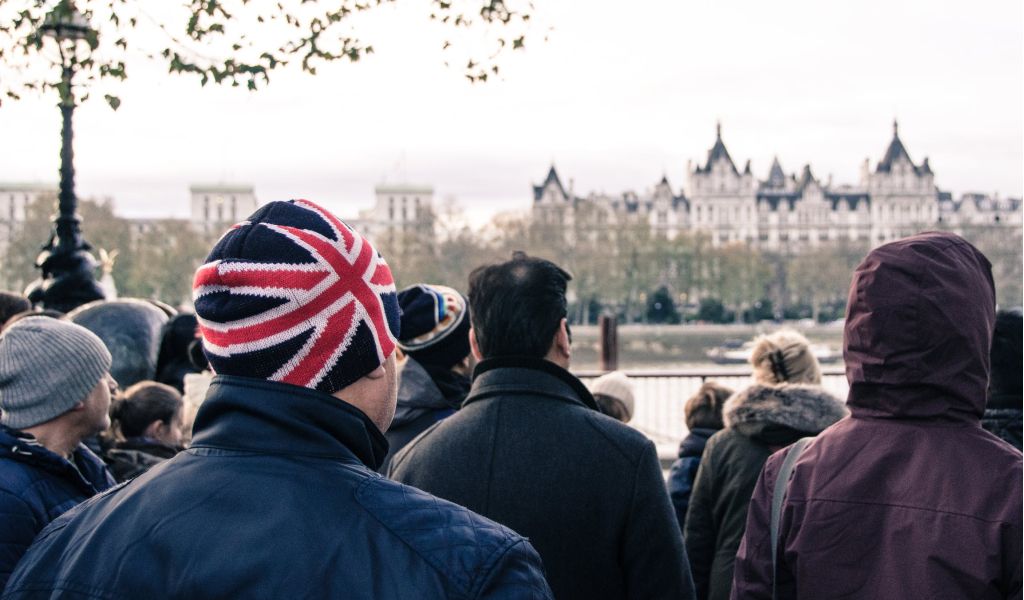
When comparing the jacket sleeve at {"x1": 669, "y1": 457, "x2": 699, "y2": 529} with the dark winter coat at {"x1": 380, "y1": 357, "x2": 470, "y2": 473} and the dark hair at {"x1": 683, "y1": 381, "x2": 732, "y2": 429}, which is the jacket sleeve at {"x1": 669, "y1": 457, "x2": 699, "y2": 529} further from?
the dark winter coat at {"x1": 380, "y1": 357, "x2": 470, "y2": 473}

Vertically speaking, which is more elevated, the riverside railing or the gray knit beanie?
the gray knit beanie

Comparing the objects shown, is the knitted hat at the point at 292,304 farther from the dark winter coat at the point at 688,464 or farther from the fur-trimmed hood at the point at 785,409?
the dark winter coat at the point at 688,464

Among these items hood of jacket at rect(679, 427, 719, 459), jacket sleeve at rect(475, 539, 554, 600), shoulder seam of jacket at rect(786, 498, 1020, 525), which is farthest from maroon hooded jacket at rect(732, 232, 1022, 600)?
hood of jacket at rect(679, 427, 719, 459)

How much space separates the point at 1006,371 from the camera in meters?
3.31

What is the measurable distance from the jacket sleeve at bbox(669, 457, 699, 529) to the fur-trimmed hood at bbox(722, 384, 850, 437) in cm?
79

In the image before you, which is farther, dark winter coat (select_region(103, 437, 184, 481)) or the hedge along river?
the hedge along river

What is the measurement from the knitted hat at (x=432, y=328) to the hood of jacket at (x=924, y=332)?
5.35ft

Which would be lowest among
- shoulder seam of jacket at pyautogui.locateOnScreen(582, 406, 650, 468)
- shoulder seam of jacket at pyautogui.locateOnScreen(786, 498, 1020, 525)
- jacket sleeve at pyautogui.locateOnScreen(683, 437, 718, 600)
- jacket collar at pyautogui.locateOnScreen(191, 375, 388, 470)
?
jacket sleeve at pyautogui.locateOnScreen(683, 437, 718, 600)

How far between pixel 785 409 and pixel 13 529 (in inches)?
87.1

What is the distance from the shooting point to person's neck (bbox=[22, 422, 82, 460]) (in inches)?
108

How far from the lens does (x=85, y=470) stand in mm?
2836

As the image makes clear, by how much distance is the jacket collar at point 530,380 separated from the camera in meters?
2.63

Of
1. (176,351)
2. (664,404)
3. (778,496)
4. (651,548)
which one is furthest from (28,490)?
(664,404)

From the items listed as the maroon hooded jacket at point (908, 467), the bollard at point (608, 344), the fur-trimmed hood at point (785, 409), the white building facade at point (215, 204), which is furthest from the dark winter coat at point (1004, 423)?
the white building facade at point (215, 204)
